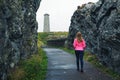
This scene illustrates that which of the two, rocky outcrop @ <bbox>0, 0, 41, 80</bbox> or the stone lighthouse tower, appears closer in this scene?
rocky outcrop @ <bbox>0, 0, 41, 80</bbox>

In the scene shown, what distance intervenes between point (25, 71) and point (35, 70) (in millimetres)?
1276

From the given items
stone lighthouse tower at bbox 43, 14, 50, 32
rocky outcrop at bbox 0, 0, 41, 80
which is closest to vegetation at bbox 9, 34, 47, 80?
rocky outcrop at bbox 0, 0, 41, 80

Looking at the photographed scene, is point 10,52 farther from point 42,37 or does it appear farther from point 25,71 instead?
point 42,37

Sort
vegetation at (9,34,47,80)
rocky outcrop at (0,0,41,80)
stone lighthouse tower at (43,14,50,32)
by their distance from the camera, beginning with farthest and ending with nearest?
1. stone lighthouse tower at (43,14,50,32)
2. vegetation at (9,34,47,80)
3. rocky outcrop at (0,0,41,80)

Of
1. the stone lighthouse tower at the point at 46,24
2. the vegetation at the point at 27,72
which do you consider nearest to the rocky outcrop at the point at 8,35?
the vegetation at the point at 27,72

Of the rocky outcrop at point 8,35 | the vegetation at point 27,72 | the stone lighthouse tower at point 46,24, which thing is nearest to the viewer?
the rocky outcrop at point 8,35

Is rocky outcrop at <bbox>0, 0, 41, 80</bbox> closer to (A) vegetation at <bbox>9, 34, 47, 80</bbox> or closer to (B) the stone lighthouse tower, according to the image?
(A) vegetation at <bbox>9, 34, 47, 80</bbox>

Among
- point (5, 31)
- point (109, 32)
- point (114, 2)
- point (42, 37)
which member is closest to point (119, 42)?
point (109, 32)

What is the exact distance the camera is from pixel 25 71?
17219mm

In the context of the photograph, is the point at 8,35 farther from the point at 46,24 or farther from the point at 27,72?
the point at 46,24

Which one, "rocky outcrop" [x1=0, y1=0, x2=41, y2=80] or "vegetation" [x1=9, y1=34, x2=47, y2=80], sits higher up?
"rocky outcrop" [x1=0, y1=0, x2=41, y2=80]

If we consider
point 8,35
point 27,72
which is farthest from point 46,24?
point 8,35

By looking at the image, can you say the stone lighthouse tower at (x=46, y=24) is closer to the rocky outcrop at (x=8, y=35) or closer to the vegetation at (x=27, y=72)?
the vegetation at (x=27, y=72)

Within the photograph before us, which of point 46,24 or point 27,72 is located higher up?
point 46,24
